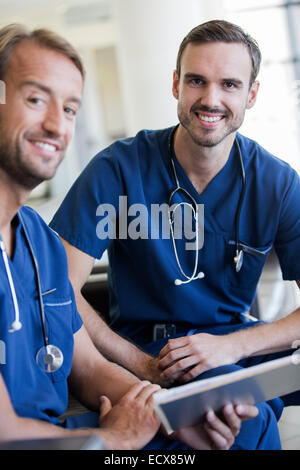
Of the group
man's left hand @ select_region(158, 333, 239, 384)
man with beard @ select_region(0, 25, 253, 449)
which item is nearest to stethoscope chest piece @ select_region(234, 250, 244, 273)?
man's left hand @ select_region(158, 333, 239, 384)

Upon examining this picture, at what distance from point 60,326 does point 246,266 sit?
1.92 ft

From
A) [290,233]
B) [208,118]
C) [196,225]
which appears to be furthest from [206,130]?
[290,233]

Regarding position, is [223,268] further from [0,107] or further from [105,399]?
[0,107]

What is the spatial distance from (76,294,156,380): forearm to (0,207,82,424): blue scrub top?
22 centimetres

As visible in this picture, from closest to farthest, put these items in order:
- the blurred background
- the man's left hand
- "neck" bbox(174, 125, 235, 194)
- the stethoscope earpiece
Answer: the stethoscope earpiece
the man's left hand
"neck" bbox(174, 125, 235, 194)
the blurred background

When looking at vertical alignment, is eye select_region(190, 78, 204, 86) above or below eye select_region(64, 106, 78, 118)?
above

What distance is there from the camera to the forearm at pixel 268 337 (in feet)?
4.08

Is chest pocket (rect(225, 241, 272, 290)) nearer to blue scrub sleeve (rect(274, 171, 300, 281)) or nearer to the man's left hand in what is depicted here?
blue scrub sleeve (rect(274, 171, 300, 281))

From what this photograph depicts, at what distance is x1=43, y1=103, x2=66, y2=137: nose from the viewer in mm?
873

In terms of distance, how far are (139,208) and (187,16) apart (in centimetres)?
197

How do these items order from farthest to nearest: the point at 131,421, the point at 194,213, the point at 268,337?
the point at 194,213
the point at 268,337
the point at 131,421

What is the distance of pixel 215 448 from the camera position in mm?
941

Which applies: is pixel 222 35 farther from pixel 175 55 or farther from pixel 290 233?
pixel 175 55

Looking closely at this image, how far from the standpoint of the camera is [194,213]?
1378 millimetres
